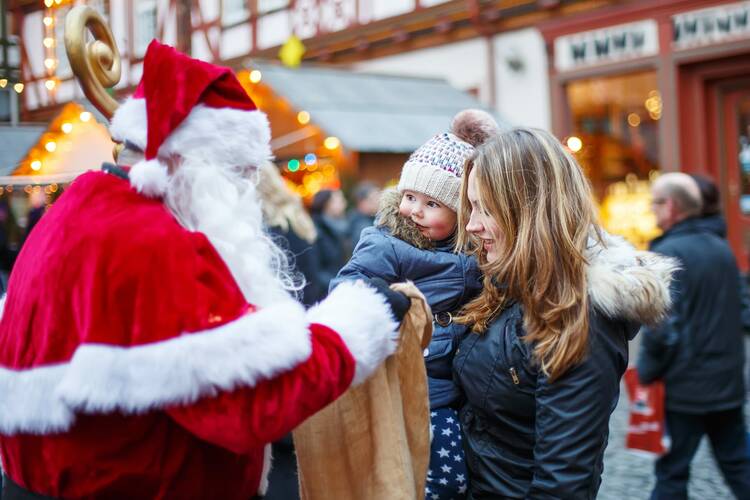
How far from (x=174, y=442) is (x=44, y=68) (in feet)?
10.4

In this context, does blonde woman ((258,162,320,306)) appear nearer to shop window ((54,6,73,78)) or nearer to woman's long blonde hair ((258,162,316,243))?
woman's long blonde hair ((258,162,316,243))

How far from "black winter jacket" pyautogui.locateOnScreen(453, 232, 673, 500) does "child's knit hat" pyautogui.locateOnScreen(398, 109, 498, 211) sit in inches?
19.5

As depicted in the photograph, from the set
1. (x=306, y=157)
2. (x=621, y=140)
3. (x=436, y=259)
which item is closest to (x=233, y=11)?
(x=306, y=157)

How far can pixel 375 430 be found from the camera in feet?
7.57

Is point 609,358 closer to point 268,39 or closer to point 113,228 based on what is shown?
point 113,228

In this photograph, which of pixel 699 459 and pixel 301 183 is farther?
pixel 301 183

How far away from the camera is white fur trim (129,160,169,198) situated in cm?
202

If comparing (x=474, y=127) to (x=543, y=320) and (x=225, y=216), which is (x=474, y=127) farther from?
(x=225, y=216)

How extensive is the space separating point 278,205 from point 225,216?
347 cm

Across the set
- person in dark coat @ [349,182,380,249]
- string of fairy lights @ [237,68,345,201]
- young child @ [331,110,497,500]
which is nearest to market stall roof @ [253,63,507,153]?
string of fairy lights @ [237,68,345,201]

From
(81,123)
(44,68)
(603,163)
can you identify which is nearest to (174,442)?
(81,123)

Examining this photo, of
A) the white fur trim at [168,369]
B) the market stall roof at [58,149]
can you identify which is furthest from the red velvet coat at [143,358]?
the market stall roof at [58,149]

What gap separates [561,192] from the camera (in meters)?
2.20

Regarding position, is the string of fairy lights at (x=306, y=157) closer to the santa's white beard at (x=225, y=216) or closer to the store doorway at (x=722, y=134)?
the store doorway at (x=722, y=134)
